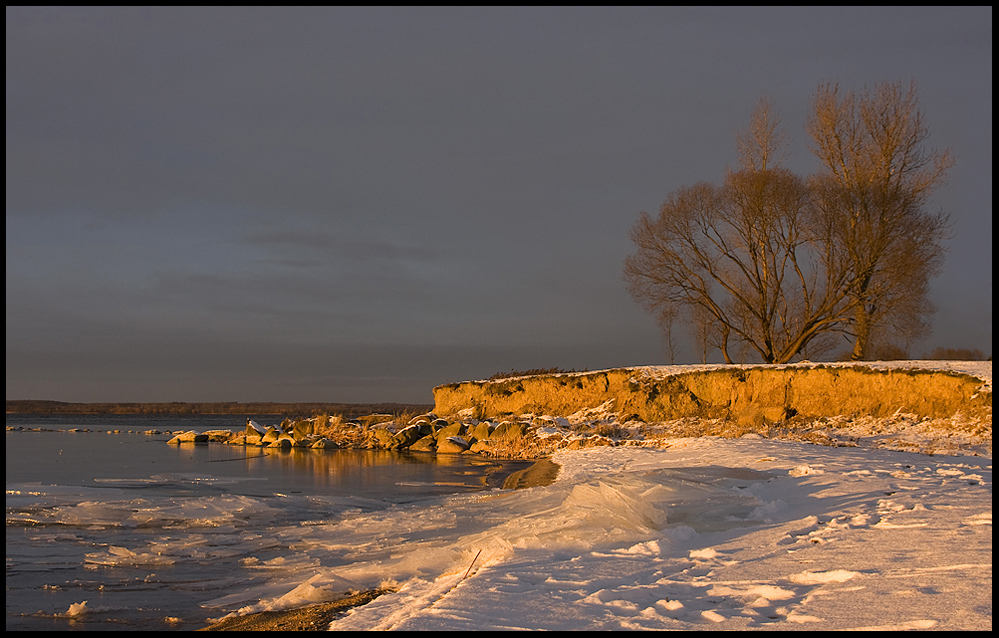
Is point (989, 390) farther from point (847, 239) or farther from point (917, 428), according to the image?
point (847, 239)

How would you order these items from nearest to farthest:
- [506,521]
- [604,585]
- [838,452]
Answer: [604,585], [506,521], [838,452]

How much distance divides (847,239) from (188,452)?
2478cm

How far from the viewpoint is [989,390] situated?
52.7 feet

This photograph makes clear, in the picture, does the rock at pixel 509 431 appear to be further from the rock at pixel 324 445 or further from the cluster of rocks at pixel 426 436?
the rock at pixel 324 445

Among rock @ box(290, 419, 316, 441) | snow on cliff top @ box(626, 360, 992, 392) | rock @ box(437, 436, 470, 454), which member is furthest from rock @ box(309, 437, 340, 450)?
snow on cliff top @ box(626, 360, 992, 392)

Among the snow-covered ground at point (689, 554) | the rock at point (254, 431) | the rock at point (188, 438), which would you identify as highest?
the snow-covered ground at point (689, 554)

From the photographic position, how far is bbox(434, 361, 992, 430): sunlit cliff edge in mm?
16859

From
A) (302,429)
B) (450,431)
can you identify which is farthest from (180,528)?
(302,429)

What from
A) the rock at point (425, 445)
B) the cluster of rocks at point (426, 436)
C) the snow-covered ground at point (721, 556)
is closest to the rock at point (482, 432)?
the cluster of rocks at point (426, 436)

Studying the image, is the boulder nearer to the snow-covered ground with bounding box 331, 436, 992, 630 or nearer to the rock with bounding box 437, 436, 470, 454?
the rock with bounding box 437, 436, 470, 454

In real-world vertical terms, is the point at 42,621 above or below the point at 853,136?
below

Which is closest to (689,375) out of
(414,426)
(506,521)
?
(414,426)

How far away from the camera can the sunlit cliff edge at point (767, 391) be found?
16.9m

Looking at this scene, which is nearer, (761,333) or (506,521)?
(506,521)
